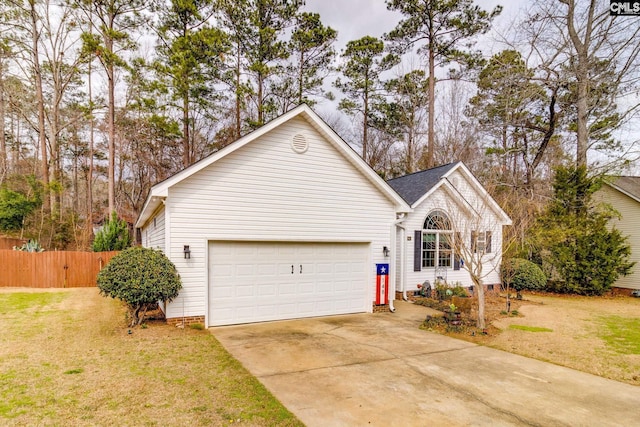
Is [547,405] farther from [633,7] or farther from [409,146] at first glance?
[409,146]

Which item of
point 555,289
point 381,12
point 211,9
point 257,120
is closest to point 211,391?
point 555,289

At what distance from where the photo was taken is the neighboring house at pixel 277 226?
768 centimetres

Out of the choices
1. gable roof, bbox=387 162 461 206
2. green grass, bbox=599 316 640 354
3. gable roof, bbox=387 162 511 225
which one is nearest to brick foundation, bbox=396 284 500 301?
gable roof, bbox=387 162 511 225

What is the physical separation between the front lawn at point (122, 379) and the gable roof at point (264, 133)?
3044mm

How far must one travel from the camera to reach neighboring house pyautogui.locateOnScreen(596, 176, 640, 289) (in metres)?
15.0

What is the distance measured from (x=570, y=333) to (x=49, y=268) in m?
18.1

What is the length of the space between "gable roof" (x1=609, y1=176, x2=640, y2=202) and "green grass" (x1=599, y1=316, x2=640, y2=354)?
839 cm

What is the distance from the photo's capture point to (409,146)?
2403 cm

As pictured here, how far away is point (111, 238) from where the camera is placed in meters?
15.4

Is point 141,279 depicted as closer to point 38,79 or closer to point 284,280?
point 284,280

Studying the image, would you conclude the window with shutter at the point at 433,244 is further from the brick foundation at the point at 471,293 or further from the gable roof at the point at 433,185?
the brick foundation at the point at 471,293

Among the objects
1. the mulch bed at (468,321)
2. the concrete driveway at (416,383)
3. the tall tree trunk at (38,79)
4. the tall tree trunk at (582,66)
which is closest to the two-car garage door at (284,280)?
the concrete driveway at (416,383)

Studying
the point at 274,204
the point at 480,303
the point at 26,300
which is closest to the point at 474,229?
the point at 480,303

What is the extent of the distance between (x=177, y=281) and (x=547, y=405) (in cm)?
682
